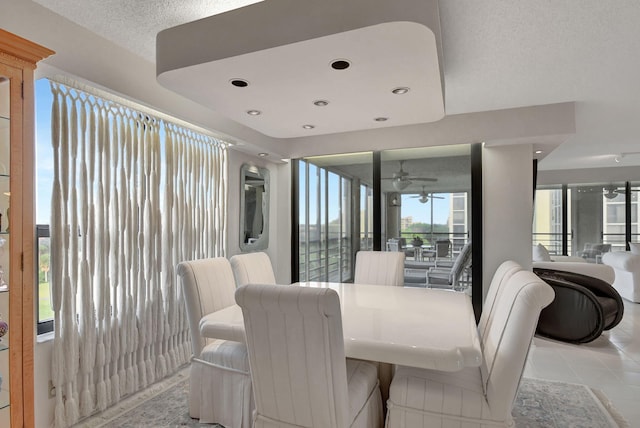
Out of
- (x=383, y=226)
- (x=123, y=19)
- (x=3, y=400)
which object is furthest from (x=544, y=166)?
(x=3, y=400)

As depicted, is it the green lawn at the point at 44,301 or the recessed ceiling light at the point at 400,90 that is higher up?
the recessed ceiling light at the point at 400,90

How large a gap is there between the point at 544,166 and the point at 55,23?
792 cm

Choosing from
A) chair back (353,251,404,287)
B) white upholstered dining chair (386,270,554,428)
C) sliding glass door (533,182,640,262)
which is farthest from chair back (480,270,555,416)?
sliding glass door (533,182,640,262)

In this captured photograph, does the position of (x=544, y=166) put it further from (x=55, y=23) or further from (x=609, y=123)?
(x=55, y=23)

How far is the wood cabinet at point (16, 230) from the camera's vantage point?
162 cm

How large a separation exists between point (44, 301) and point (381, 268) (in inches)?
102

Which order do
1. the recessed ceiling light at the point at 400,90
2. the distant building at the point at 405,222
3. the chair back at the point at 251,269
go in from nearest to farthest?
the recessed ceiling light at the point at 400,90 → the chair back at the point at 251,269 → the distant building at the point at 405,222

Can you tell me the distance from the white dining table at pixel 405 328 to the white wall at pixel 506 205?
4.80 ft

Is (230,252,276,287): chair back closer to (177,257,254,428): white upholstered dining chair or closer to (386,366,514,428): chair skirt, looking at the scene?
(177,257,254,428): white upholstered dining chair

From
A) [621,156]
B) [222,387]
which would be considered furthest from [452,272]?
[621,156]

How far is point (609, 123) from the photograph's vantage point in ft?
13.7

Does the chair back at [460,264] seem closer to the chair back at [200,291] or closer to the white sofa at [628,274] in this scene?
the chair back at [200,291]

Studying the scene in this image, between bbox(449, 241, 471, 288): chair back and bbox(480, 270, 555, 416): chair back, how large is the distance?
2.46 metres

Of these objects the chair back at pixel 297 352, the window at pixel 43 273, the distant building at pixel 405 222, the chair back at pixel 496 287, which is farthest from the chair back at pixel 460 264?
the window at pixel 43 273
